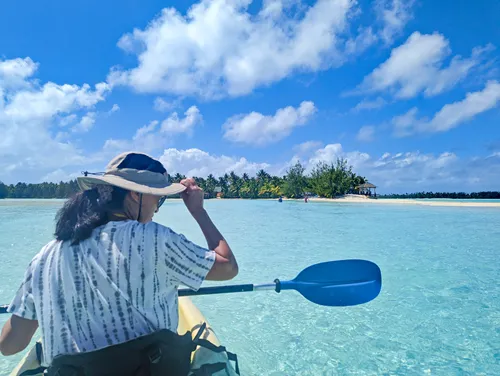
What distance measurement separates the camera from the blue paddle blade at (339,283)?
214 cm

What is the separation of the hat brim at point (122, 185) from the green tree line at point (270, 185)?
41584 millimetres

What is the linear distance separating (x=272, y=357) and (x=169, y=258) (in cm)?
211

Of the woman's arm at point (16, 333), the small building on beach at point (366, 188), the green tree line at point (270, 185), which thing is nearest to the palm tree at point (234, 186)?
the green tree line at point (270, 185)

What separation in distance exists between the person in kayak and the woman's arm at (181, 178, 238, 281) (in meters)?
0.03

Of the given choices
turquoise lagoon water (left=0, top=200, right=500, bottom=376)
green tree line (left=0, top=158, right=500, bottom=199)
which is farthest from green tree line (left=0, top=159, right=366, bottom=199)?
turquoise lagoon water (left=0, top=200, right=500, bottom=376)

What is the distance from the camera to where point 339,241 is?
30.2 feet

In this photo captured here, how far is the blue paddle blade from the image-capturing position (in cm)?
214

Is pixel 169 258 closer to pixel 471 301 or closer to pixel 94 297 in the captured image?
pixel 94 297

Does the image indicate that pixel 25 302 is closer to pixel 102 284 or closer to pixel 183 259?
pixel 102 284

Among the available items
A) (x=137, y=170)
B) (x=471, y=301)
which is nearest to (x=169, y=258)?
(x=137, y=170)

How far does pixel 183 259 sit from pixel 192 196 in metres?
0.37

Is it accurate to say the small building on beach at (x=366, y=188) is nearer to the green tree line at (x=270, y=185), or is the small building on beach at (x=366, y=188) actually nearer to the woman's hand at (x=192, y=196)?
the green tree line at (x=270, y=185)

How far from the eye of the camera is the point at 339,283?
7.25 ft

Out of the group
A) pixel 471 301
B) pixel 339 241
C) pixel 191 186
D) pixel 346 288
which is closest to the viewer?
pixel 191 186
